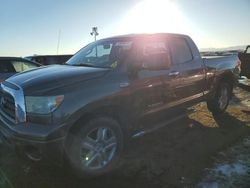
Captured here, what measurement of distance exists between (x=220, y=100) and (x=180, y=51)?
84.6 inches

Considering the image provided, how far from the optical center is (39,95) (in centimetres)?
353

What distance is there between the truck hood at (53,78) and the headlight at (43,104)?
0.11 meters

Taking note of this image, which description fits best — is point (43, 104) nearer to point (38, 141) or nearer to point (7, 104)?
point (38, 141)

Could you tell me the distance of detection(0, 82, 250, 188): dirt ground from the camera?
384cm

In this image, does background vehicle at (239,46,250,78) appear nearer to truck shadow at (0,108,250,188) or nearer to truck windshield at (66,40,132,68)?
truck shadow at (0,108,250,188)

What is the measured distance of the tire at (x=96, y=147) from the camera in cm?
365

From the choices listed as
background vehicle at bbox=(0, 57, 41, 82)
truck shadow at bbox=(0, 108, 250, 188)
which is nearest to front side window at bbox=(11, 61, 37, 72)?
background vehicle at bbox=(0, 57, 41, 82)

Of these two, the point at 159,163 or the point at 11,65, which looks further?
the point at 11,65

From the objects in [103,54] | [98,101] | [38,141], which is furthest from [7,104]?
[103,54]

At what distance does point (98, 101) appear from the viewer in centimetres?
383

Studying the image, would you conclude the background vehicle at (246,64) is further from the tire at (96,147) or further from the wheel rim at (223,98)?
the tire at (96,147)

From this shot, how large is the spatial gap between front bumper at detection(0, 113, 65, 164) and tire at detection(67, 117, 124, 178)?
0.17m

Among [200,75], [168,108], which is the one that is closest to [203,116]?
[200,75]

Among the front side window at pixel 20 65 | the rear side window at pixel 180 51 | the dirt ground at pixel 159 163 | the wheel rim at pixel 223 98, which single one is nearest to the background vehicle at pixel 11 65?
the front side window at pixel 20 65
